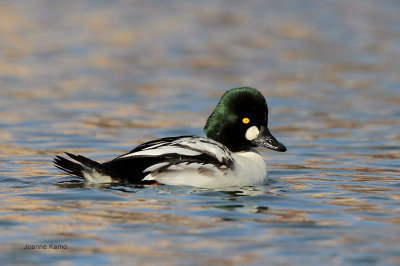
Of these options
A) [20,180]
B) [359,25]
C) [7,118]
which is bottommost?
[20,180]

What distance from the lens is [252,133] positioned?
38.6 feet

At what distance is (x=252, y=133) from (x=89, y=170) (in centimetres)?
218

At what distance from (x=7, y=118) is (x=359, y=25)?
12.7 meters

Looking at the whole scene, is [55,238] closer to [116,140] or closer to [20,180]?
[20,180]

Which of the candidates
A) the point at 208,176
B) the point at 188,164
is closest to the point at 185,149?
the point at 188,164

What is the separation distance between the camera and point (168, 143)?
10.9 m

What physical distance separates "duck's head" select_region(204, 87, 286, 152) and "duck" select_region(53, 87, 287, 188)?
1cm

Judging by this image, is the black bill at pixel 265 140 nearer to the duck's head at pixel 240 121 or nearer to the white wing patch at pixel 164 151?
→ the duck's head at pixel 240 121

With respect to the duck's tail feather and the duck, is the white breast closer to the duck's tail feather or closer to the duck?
the duck

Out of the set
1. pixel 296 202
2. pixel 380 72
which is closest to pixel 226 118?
pixel 296 202

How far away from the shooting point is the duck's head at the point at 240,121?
453 inches

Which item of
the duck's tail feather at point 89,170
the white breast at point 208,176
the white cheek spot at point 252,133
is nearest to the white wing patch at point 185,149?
the white breast at point 208,176

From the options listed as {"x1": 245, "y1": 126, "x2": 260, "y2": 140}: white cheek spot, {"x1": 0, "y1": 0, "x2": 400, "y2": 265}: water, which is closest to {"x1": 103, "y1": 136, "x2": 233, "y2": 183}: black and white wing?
{"x1": 0, "y1": 0, "x2": 400, "y2": 265}: water

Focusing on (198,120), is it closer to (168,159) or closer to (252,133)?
(252,133)
